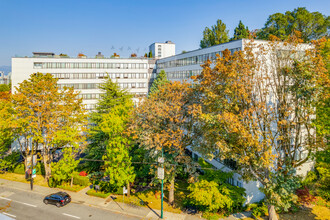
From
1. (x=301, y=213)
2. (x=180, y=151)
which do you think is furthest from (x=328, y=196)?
(x=180, y=151)

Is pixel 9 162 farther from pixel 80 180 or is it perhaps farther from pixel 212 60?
pixel 212 60

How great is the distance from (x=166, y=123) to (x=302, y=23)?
4902cm

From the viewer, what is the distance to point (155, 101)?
23312 millimetres

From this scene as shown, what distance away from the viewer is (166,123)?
904 inches

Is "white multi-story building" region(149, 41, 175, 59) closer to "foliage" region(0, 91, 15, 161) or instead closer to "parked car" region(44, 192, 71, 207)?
"foliage" region(0, 91, 15, 161)

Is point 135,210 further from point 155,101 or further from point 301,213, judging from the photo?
point 301,213

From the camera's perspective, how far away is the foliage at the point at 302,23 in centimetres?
4981

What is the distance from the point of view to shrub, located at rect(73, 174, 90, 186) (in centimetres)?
3066

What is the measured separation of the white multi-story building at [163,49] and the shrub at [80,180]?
79992 mm

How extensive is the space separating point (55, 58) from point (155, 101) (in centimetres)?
3751

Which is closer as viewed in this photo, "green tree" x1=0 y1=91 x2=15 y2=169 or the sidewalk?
the sidewalk

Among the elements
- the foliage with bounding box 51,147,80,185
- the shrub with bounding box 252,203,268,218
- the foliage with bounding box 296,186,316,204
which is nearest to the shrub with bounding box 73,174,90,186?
Result: the foliage with bounding box 51,147,80,185

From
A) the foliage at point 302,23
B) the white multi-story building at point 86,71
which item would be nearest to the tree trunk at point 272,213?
the white multi-story building at point 86,71

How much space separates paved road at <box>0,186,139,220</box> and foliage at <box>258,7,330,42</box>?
5094cm
